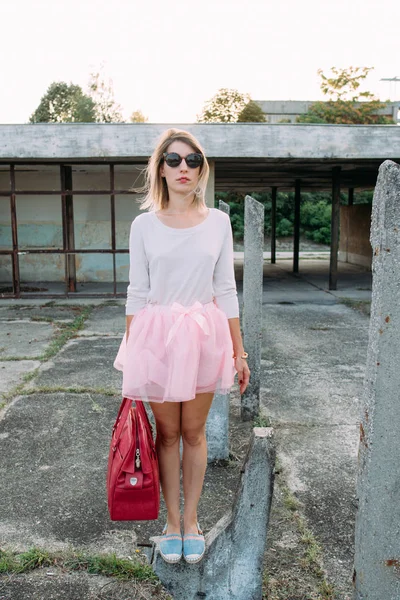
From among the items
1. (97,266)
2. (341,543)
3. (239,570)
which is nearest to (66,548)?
(239,570)

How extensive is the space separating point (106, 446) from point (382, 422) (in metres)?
2.55

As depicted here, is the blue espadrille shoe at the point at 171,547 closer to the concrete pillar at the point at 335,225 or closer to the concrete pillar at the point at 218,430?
the concrete pillar at the point at 218,430

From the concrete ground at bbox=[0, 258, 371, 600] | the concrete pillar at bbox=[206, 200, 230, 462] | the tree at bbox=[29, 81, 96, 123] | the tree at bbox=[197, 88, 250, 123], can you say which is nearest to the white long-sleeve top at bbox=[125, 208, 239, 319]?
the concrete ground at bbox=[0, 258, 371, 600]

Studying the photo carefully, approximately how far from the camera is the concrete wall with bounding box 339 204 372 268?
18.1 m

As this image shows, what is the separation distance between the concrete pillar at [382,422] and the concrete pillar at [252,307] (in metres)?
2.45

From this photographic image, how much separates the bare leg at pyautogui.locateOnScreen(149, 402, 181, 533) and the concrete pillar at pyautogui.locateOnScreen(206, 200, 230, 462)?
1.30 meters

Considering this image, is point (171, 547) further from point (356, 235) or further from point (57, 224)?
point (356, 235)

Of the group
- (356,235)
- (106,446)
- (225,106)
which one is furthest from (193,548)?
(225,106)

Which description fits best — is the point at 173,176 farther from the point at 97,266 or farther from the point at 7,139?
the point at 97,266

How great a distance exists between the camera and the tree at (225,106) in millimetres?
42062

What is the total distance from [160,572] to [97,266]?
11.2m

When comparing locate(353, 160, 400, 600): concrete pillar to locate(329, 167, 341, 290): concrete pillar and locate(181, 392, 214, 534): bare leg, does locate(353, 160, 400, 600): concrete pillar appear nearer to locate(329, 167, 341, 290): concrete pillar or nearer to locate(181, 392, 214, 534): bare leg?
locate(181, 392, 214, 534): bare leg

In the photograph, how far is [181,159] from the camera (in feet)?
7.20

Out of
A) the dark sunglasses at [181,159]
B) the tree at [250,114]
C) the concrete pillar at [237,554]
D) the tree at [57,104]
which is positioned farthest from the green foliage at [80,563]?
the tree at [57,104]
